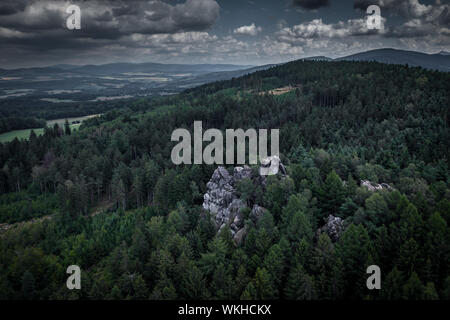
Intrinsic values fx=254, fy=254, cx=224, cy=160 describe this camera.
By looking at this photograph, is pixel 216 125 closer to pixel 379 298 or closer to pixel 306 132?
pixel 306 132

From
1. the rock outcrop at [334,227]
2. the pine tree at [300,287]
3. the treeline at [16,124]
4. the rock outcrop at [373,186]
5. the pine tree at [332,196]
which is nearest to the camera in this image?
the pine tree at [300,287]

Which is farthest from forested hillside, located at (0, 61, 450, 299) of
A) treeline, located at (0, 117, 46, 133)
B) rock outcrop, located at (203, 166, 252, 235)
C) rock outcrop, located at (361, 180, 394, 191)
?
treeline, located at (0, 117, 46, 133)

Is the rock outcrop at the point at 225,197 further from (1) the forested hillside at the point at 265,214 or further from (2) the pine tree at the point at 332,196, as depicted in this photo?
(2) the pine tree at the point at 332,196

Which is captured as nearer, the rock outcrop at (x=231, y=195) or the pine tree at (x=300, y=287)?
the pine tree at (x=300, y=287)

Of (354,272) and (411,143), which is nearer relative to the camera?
(354,272)

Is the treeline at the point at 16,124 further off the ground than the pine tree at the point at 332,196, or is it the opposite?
the treeline at the point at 16,124

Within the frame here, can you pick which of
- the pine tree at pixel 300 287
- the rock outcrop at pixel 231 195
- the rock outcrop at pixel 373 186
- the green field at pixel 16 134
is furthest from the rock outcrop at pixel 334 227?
the green field at pixel 16 134

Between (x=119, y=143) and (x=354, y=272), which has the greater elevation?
(x=119, y=143)
